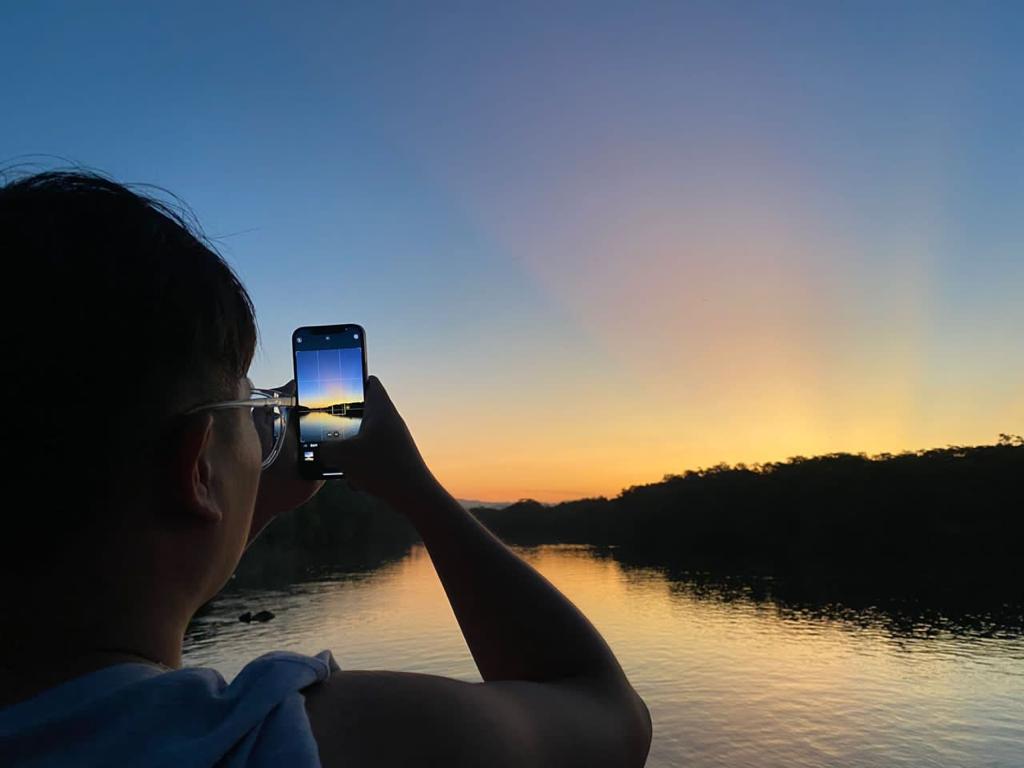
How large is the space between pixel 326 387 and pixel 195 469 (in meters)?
0.54

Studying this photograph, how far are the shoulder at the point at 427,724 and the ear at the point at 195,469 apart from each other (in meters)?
0.21

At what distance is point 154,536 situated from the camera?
0.70m

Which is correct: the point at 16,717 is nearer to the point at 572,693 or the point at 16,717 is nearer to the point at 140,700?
the point at 140,700

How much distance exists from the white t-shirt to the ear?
16 centimetres

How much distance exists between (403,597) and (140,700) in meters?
50.0

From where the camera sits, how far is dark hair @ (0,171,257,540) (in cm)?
66

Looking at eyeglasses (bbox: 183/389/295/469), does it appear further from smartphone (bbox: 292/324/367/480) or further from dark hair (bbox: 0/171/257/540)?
dark hair (bbox: 0/171/257/540)

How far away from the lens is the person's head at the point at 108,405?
0.66 meters

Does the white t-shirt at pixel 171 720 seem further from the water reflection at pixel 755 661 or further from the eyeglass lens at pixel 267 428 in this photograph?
the water reflection at pixel 755 661

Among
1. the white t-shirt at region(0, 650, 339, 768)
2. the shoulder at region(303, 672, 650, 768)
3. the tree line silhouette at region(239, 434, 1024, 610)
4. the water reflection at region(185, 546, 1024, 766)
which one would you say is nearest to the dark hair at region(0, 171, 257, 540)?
the white t-shirt at region(0, 650, 339, 768)

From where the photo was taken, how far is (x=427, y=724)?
0.59 meters

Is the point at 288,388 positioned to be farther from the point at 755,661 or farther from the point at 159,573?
the point at 755,661

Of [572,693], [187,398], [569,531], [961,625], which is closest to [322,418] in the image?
[187,398]

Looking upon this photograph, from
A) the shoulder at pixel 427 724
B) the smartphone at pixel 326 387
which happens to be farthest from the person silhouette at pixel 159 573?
the smartphone at pixel 326 387
